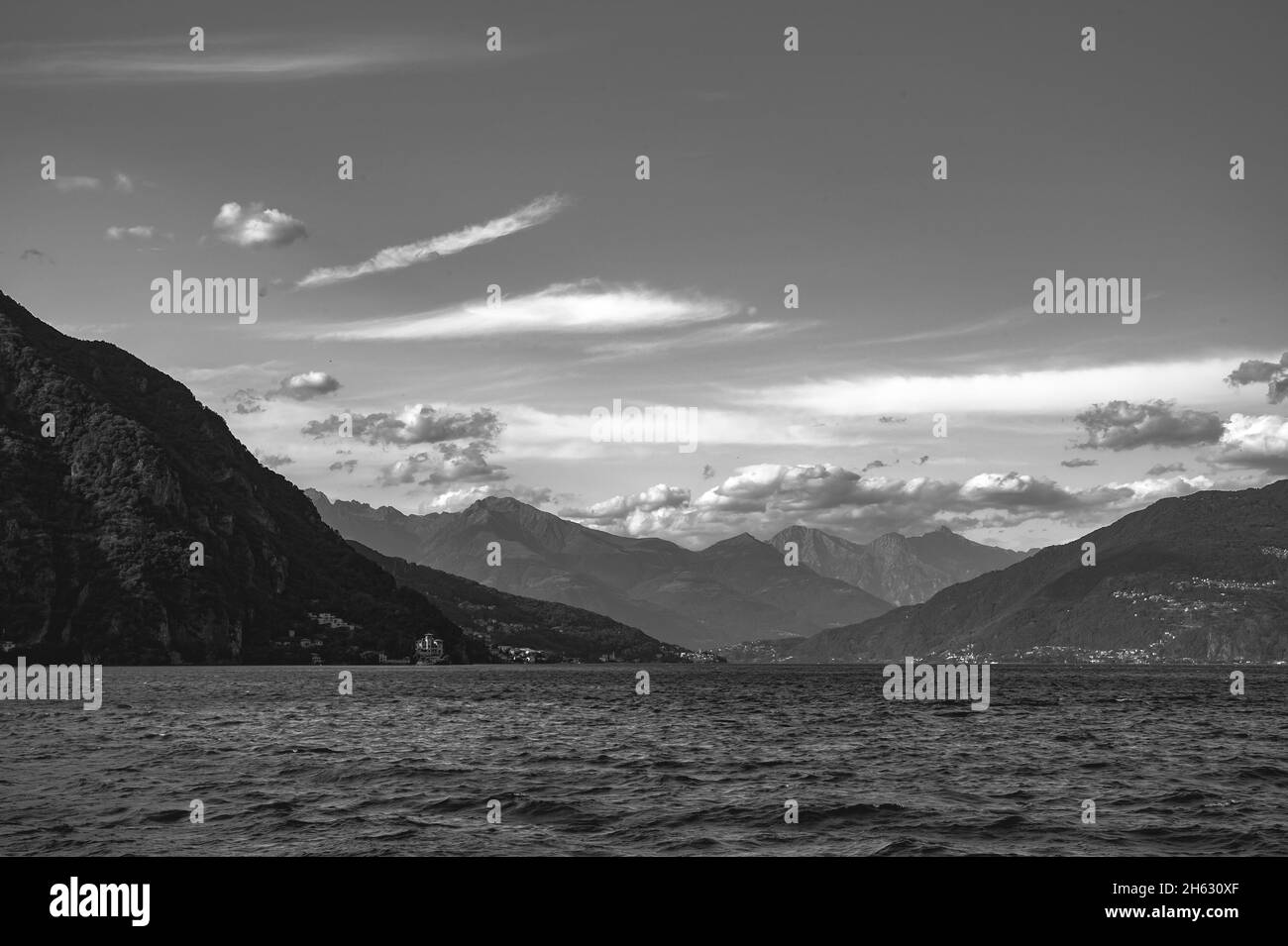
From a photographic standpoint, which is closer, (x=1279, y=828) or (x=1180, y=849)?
(x=1180, y=849)

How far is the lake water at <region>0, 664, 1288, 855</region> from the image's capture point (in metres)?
33.6

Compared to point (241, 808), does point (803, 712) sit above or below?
below

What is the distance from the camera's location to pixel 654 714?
9581 centimetres

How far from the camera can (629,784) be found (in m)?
46.0

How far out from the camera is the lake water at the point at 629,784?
33.6 meters

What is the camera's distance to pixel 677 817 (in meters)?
37.5
